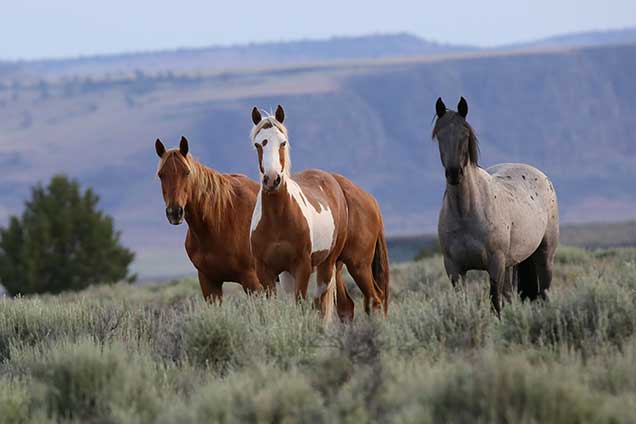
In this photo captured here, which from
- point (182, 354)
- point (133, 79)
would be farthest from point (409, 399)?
point (133, 79)

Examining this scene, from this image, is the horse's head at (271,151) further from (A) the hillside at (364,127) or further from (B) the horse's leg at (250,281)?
(A) the hillside at (364,127)

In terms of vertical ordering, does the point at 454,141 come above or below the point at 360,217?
above

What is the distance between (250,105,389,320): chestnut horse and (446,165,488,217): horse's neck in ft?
3.76

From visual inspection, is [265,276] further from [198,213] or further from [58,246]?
[58,246]

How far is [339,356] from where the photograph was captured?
782 centimetres

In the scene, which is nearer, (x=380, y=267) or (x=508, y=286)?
(x=508, y=286)

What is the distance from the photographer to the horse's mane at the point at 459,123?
10.1 metres

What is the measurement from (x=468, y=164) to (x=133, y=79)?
187 m

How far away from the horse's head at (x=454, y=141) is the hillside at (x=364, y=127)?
11630 centimetres

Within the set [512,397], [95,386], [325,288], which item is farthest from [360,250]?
[512,397]

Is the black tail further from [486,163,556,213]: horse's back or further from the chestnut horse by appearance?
the chestnut horse

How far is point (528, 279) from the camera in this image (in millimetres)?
11750

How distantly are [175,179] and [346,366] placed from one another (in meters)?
3.63

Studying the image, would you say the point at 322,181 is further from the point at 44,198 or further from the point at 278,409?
the point at 44,198
